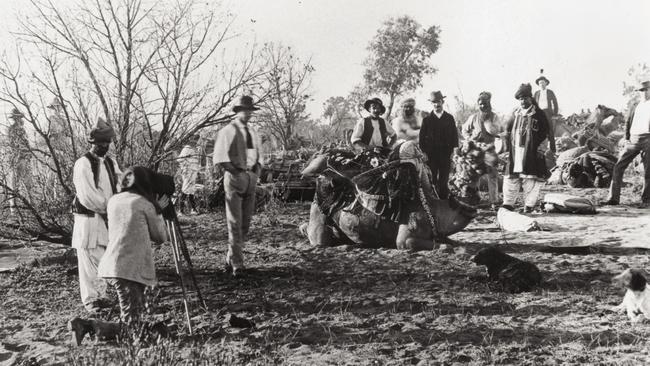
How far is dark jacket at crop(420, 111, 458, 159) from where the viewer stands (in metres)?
9.13

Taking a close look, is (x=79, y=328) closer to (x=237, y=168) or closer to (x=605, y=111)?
(x=237, y=168)

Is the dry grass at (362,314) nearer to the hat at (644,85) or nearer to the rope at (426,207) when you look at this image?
the rope at (426,207)

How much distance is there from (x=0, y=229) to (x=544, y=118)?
785 cm

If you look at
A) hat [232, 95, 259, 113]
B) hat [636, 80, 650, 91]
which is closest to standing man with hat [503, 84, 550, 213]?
hat [636, 80, 650, 91]

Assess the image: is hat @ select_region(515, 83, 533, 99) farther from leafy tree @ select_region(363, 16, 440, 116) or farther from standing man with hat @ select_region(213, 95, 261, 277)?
leafy tree @ select_region(363, 16, 440, 116)

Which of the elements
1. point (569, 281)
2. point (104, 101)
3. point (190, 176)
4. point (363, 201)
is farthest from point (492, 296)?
point (190, 176)

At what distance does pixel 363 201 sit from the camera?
23.9 feet

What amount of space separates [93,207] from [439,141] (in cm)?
565

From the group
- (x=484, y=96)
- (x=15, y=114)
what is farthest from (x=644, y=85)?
(x=15, y=114)

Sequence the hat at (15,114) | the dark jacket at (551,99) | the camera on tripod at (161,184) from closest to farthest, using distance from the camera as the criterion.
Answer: the camera on tripod at (161,184) → the hat at (15,114) → the dark jacket at (551,99)

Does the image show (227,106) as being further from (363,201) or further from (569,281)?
(569,281)

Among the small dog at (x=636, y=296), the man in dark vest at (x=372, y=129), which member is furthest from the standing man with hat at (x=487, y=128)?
the small dog at (x=636, y=296)

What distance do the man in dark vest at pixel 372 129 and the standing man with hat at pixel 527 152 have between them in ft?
8.20

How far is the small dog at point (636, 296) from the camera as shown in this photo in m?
4.23
